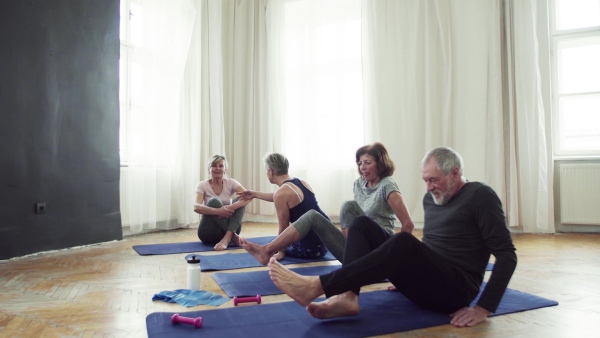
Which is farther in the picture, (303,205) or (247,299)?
(303,205)

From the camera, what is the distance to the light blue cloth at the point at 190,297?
226 cm

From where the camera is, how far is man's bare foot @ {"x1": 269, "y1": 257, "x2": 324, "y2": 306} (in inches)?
69.6

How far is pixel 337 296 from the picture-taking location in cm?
190

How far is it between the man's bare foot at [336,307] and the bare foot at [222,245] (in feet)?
6.88

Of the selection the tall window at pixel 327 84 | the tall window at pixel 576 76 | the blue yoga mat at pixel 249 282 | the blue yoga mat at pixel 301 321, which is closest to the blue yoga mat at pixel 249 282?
the blue yoga mat at pixel 249 282

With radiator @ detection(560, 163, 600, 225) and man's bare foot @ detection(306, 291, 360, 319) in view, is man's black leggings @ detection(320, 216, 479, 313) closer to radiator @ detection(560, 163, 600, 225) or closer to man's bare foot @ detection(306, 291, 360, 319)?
man's bare foot @ detection(306, 291, 360, 319)

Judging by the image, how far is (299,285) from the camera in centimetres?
182

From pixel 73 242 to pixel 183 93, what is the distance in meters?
2.28

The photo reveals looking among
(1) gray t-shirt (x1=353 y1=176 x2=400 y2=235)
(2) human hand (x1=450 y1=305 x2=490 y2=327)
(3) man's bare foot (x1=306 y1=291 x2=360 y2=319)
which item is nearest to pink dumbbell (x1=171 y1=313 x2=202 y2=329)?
(3) man's bare foot (x1=306 y1=291 x2=360 y2=319)

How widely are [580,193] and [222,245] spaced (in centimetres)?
384

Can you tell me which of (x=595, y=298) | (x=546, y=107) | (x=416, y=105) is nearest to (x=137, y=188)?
(x=416, y=105)

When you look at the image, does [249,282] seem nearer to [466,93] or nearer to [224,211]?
[224,211]

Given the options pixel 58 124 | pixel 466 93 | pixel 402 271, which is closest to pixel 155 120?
pixel 58 124

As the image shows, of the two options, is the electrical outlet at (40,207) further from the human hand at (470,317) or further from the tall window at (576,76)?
the tall window at (576,76)
